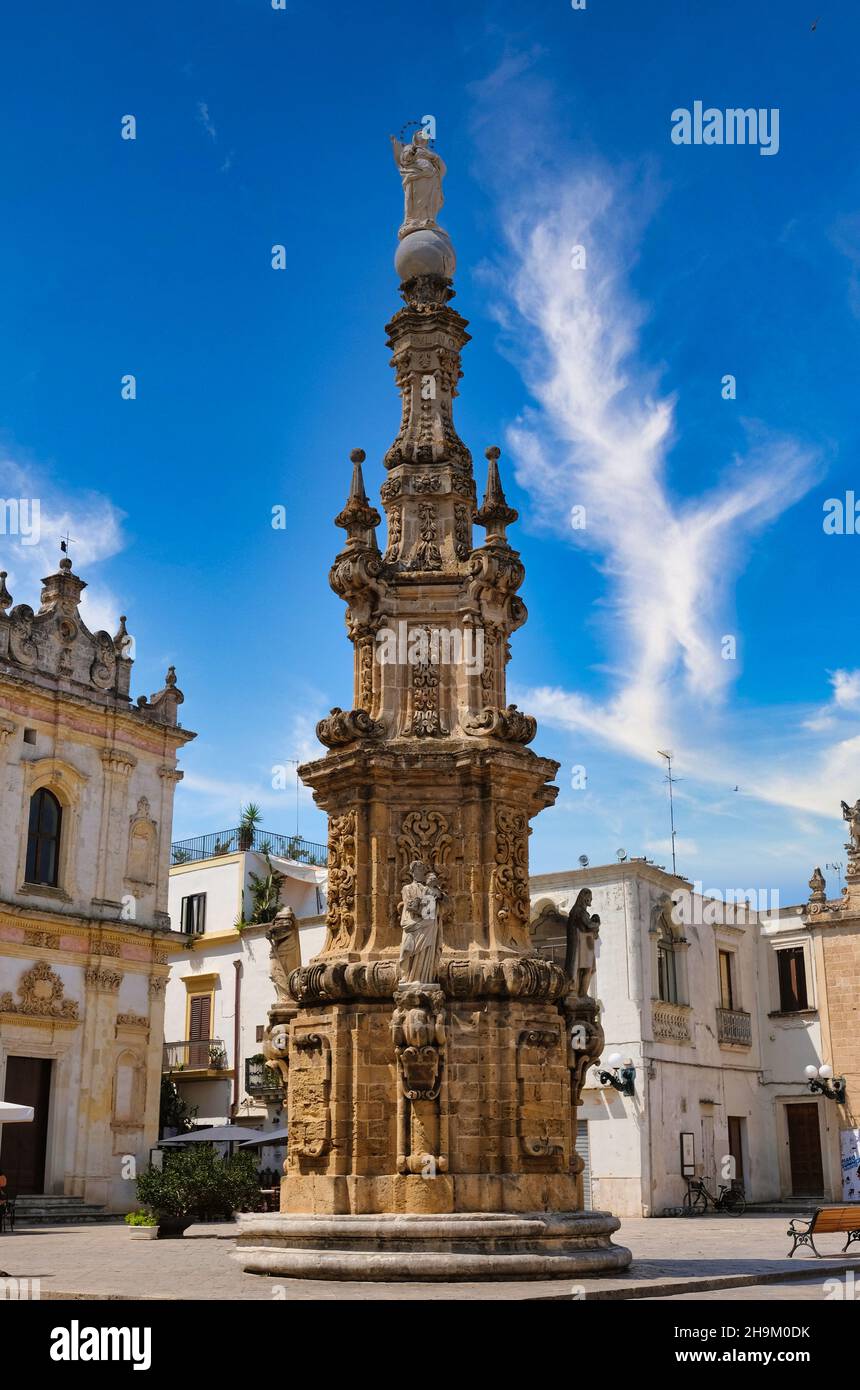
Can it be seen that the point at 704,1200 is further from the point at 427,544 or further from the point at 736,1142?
the point at 427,544

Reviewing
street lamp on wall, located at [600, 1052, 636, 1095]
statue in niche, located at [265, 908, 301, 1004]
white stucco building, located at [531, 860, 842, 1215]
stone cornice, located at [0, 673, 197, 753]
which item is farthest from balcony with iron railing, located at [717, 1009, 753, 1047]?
statue in niche, located at [265, 908, 301, 1004]

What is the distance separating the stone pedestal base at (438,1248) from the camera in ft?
38.4

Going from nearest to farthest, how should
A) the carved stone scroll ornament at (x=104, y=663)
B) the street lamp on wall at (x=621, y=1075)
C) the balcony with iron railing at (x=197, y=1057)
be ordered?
the street lamp on wall at (x=621, y=1075) < the carved stone scroll ornament at (x=104, y=663) < the balcony with iron railing at (x=197, y=1057)

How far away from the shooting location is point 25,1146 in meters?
29.6

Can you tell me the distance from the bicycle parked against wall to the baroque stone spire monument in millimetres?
19510

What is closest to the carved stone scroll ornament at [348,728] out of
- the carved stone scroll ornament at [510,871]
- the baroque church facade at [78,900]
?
the carved stone scroll ornament at [510,871]

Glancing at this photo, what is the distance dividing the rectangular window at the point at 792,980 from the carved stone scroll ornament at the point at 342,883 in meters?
26.4

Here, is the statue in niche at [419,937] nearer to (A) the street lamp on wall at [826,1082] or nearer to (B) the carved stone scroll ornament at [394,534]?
(B) the carved stone scroll ornament at [394,534]

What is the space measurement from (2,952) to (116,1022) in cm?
372

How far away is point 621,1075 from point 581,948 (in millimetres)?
17505

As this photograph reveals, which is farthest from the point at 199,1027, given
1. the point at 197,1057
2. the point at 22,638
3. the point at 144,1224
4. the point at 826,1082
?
the point at 144,1224

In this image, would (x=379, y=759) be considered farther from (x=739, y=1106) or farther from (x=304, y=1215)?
(x=739, y=1106)

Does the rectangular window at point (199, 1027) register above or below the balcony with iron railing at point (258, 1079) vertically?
above
